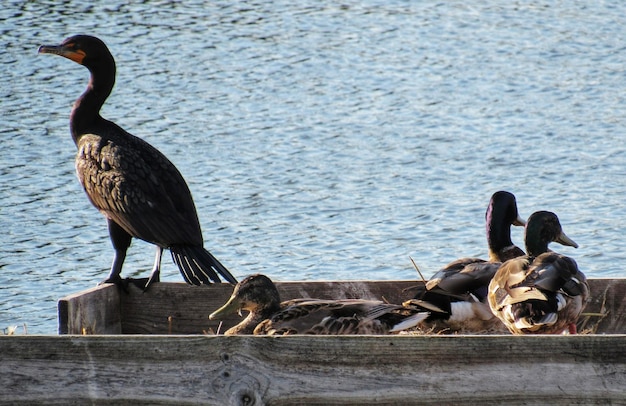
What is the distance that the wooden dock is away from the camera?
3.44 meters

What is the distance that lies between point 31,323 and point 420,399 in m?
4.49

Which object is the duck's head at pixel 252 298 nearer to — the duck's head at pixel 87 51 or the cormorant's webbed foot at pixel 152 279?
the cormorant's webbed foot at pixel 152 279

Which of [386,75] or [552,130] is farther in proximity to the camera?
[386,75]

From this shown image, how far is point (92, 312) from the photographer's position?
4.81 meters

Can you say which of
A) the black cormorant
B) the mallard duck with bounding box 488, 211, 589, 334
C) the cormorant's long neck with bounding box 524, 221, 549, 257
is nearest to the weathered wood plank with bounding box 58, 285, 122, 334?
the black cormorant

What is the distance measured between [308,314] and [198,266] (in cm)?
123

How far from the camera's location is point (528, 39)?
14.9 m

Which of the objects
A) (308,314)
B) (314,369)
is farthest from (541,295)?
(314,369)

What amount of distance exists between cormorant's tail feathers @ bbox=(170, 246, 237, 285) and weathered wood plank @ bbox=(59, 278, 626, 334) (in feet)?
1.36

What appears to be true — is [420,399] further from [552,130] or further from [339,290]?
[552,130]

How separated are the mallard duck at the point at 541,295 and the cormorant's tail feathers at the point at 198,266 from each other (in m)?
1.51

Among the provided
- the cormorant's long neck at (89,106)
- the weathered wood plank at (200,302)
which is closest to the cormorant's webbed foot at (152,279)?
the weathered wood plank at (200,302)

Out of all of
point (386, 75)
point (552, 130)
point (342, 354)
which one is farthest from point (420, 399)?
point (386, 75)

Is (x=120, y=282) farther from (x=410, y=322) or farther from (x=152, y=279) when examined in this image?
(x=410, y=322)
